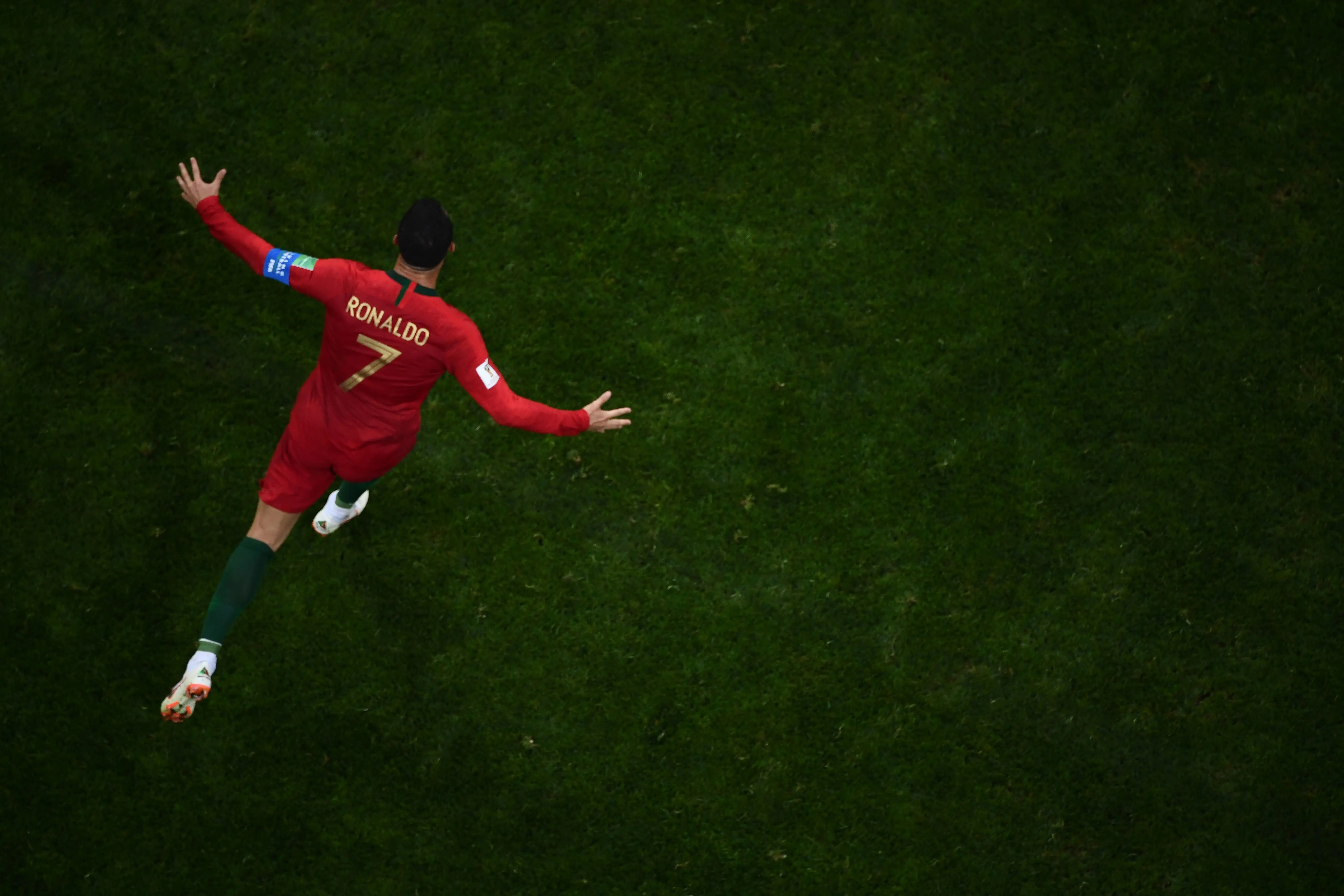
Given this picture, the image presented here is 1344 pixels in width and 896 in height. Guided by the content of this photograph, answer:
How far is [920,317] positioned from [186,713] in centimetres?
504

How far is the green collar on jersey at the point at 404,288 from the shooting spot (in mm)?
5211

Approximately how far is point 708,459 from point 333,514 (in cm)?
238

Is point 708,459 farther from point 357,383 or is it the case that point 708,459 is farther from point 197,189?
point 197,189

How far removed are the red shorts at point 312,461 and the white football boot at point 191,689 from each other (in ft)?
3.02

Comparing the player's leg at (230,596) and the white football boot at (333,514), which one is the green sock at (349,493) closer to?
the white football boot at (333,514)

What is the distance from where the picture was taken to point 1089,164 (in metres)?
7.36

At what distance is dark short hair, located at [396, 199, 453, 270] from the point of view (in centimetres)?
512

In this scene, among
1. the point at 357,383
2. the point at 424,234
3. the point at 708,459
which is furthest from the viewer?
the point at 708,459

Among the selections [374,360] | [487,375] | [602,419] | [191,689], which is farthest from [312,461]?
[602,419]

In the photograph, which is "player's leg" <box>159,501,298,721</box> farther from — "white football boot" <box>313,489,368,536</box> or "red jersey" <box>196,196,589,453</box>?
"red jersey" <box>196,196,589,453</box>

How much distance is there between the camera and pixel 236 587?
5766mm

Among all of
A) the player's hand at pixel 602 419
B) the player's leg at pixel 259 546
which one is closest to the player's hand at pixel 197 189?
the player's leg at pixel 259 546

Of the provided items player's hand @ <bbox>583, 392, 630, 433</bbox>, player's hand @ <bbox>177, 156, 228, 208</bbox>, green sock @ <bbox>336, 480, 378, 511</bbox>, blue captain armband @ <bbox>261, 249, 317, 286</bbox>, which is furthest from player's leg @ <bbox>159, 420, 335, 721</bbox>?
player's hand @ <bbox>583, 392, 630, 433</bbox>

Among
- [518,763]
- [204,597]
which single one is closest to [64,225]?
[204,597]
